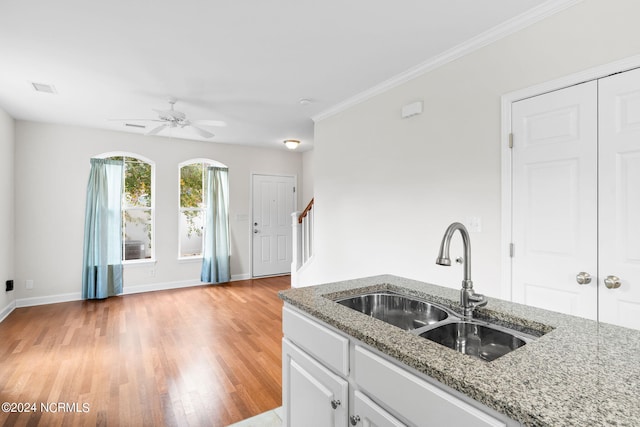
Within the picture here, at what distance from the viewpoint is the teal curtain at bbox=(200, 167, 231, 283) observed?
5.93m

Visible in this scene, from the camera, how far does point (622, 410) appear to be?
2.28 feet

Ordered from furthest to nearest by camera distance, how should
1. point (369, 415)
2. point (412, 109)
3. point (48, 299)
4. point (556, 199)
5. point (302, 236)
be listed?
point (302, 236)
point (48, 299)
point (412, 109)
point (556, 199)
point (369, 415)

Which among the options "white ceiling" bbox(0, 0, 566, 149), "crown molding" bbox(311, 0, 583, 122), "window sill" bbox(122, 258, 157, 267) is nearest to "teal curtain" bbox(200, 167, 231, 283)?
"window sill" bbox(122, 258, 157, 267)

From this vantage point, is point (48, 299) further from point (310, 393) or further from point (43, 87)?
point (310, 393)

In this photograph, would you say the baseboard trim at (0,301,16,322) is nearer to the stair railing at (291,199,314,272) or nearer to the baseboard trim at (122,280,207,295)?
the baseboard trim at (122,280,207,295)

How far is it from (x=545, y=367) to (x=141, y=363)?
311 cm

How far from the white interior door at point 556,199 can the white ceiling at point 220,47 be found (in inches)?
27.0

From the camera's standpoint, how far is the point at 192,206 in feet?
19.7

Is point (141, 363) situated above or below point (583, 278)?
below

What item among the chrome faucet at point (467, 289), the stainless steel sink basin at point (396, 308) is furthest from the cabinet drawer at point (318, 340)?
the chrome faucet at point (467, 289)

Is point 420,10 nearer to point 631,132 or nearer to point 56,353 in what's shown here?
point 631,132

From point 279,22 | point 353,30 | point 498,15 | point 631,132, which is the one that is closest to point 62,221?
point 279,22

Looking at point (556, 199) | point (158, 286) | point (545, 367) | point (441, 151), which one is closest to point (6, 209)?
point (158, 286)

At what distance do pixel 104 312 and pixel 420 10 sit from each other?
4.94 meters
